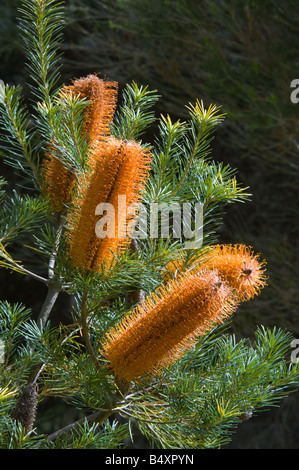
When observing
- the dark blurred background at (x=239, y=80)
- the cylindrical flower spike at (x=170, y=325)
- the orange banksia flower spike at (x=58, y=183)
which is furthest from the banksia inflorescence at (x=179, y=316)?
the dark blurred background at (x=239, y=80)

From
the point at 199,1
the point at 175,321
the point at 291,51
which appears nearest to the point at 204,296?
the point at 175,321

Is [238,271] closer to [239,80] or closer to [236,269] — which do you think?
[236,269]

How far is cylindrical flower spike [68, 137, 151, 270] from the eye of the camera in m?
0.31

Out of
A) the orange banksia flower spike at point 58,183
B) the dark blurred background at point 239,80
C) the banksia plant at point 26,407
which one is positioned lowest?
the banksia plant at point 26,407

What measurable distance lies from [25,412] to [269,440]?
114cm

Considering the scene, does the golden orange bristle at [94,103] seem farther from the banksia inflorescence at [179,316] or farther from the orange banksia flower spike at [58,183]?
the banksia inflorescence at [179,316]

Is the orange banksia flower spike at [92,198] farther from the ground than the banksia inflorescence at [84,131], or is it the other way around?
the banksia inflorescence at [84,131]

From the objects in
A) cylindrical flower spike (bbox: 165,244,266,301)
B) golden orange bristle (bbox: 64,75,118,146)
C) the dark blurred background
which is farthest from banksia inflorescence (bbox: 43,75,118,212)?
the dark blurred background

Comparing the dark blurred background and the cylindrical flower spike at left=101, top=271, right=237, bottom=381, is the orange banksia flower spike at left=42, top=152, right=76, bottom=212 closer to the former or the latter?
the cylindrical flower spike at left=101, top=271, right=237, bottom=381

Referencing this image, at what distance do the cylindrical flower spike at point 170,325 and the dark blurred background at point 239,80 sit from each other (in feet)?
2.67

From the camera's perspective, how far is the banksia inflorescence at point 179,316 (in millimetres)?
309

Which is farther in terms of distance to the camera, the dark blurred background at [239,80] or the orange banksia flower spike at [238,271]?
the dark blurred background at [239,80]

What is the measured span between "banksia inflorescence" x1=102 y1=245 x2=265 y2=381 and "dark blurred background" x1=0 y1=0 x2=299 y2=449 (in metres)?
0.78
